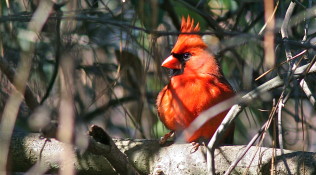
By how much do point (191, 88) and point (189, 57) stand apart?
504mm

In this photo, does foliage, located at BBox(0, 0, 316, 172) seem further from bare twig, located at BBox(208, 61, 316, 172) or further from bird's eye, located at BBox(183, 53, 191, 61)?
bare twig, located at BBox(208, 61, 316, 172)

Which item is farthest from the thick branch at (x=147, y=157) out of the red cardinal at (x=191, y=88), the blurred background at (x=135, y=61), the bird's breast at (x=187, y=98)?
the bird's breast at (x=187, y=98)

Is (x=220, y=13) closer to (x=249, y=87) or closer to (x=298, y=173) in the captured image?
(x=249, y=87)

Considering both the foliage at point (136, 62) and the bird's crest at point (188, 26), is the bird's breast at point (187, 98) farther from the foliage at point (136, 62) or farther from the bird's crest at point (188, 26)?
the bird's crest at point (188, 26)

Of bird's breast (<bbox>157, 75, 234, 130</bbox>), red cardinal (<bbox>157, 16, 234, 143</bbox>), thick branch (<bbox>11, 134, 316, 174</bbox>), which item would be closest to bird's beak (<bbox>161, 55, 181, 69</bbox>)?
red cardinal (<bbox>157, 16, 234, 143</bbox>)

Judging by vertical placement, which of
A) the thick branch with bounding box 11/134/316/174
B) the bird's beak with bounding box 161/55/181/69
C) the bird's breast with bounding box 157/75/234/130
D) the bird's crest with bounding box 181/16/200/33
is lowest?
the thick branch with bounding box 11/134/316/174

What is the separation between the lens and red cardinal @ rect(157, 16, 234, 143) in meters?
3.46

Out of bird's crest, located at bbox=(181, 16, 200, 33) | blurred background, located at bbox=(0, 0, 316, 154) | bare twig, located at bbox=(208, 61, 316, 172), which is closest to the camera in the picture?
bare twig, located at bbox=(208, 61, 316, 172)

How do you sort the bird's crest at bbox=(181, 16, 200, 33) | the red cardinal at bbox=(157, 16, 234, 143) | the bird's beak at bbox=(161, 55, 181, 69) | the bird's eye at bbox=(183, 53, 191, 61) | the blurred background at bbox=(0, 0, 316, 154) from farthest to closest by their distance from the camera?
the bird's eye at bbox=(183, 53, 191, 61), the bird's beak at bbox=(161, 55, 181, 69), the bird's crest at bbox=(181, 16, 200, 33), the red cardinal at bbox=(157, 16, 234, 143), the blurred background at bbox=(0, 0, 316, 154)

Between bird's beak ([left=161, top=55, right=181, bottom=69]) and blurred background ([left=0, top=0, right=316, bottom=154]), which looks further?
bird's beak ([left=161, top=55, right=181, bottom=69])

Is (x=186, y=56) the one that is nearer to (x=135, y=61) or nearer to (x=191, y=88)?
(x=191, y=88)

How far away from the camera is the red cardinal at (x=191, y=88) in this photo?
3459 millimetres

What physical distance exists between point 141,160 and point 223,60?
54.6 inches

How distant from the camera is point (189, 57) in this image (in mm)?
4039
